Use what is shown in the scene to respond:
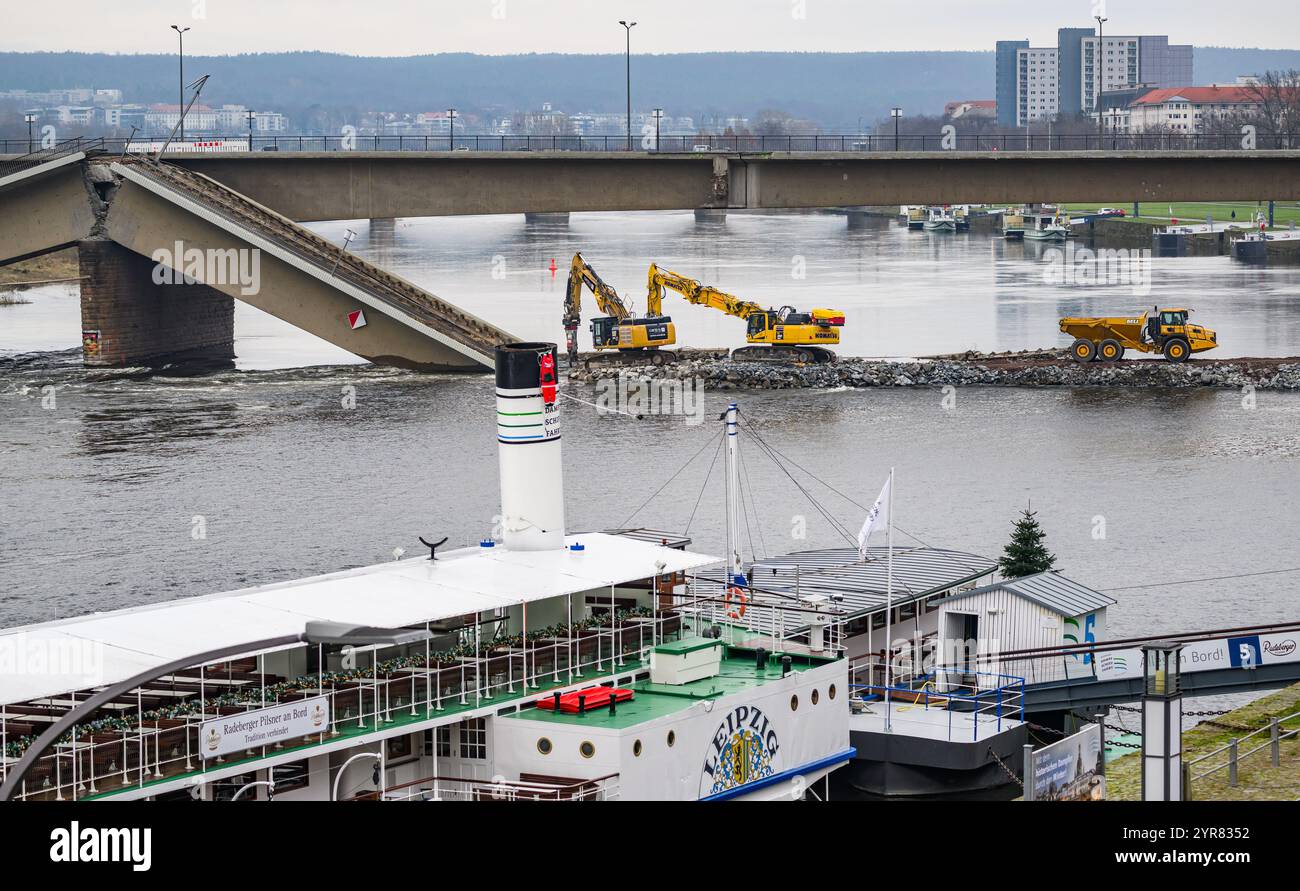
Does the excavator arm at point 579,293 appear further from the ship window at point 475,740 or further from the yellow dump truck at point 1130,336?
the ship window at point 475,740

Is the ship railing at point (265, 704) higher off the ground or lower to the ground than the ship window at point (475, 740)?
higher

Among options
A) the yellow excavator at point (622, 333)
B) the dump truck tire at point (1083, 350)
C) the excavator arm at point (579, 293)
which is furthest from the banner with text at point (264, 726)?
the excavator arm at point (579, 293)

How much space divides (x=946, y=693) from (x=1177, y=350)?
45.1 metres

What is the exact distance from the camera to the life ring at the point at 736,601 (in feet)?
87.4

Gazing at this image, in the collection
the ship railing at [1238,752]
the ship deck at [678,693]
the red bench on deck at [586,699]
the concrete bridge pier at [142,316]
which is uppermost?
the concrete bridge pier at [142,316]

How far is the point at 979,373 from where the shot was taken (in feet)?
220

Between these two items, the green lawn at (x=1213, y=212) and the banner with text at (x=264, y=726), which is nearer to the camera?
the banner with text at (x=264, y=726)

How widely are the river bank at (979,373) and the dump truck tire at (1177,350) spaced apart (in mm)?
362

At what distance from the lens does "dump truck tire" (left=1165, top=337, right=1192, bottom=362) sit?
230 feet

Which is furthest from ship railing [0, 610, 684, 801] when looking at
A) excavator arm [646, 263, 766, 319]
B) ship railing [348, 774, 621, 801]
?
excavator arm [646, 263, 766, 319]

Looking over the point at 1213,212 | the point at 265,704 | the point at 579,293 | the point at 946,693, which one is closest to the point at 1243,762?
the point at 946,693

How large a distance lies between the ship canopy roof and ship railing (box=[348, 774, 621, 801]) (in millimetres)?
1845

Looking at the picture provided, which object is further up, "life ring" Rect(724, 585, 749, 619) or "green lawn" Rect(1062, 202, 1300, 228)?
"green lawn" Rect(1062, 202, 1300, 228)

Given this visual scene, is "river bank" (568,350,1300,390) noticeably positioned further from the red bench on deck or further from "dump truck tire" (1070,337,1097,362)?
the red bench on deck
